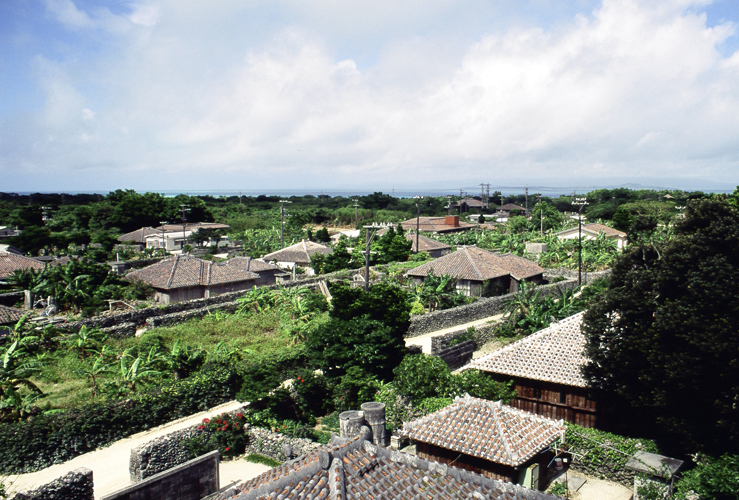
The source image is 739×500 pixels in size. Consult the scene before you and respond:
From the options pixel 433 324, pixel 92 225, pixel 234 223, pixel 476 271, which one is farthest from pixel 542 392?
pixel 92 225

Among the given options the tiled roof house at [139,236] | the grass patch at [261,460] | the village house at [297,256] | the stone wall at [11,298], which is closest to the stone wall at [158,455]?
the grass patch at [261,460]

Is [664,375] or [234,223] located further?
[234,223]

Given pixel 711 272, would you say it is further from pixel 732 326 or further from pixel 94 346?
pixel 94 346

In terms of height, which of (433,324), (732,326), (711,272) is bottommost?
(433,324)

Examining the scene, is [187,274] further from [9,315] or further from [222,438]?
[222,438]

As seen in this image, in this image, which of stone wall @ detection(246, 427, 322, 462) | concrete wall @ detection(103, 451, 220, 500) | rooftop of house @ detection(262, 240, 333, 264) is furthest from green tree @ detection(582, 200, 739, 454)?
rooftop of house @ detection(262, 240, 333, 264)

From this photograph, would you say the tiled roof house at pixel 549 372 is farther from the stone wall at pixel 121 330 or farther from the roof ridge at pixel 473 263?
the stone wall at pixel 121 330

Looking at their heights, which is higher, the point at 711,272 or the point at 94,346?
the point at 711,272
